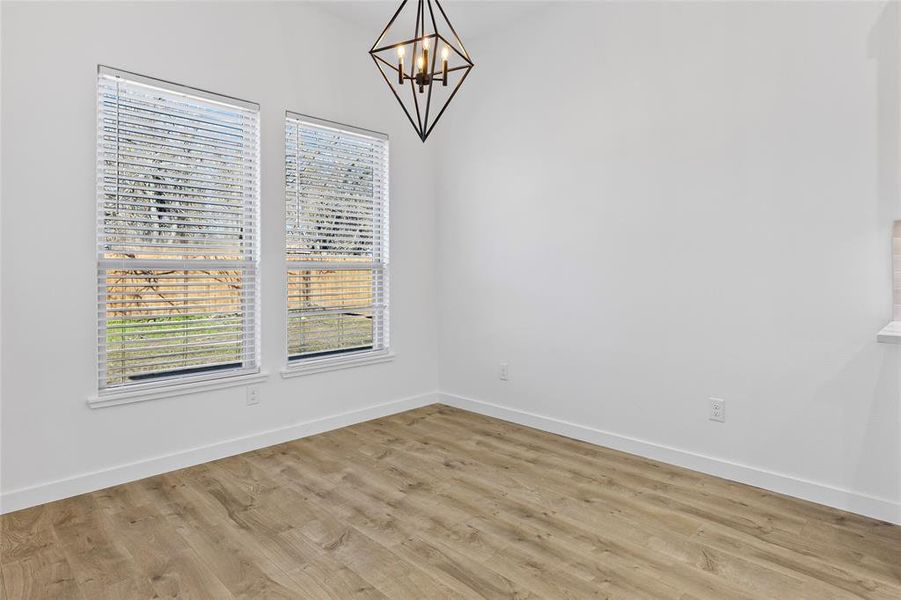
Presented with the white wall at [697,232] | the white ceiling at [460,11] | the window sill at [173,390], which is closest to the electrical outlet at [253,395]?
the window sill at [173,390]

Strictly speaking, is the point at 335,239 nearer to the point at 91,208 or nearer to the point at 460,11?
the point at 91,208

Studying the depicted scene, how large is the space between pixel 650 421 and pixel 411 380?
1974 millimetres

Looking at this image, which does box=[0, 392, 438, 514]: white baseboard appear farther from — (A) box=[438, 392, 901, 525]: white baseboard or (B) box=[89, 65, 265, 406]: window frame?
(A) box=[438, 392, 901, 525]: white baseboard

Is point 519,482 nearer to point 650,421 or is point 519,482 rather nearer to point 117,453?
point 650,421

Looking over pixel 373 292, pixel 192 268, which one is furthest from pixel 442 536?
pixel 373 292

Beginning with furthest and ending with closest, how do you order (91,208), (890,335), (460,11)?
1. (460,11)
2. (91,208)
3. (890,335)

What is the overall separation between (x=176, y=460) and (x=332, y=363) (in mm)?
1180

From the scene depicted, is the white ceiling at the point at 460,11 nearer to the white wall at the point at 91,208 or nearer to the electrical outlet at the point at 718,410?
the white wall at the point at 91,208

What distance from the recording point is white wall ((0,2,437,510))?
2.52 meters

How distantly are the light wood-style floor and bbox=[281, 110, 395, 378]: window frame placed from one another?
2.54ft

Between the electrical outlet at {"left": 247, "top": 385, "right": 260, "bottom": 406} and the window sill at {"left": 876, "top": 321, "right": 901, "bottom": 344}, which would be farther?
the electrical outlet at {"left": 247, "top": 385, "right": 260, "bottom": 406}

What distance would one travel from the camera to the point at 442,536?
2.26m

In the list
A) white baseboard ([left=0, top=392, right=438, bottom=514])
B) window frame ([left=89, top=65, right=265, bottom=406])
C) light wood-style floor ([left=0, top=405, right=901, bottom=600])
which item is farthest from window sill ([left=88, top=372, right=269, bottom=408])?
light wood-style floor ([left=0, top=405, right=901, bottom=600])

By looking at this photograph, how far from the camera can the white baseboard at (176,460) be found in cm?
255
